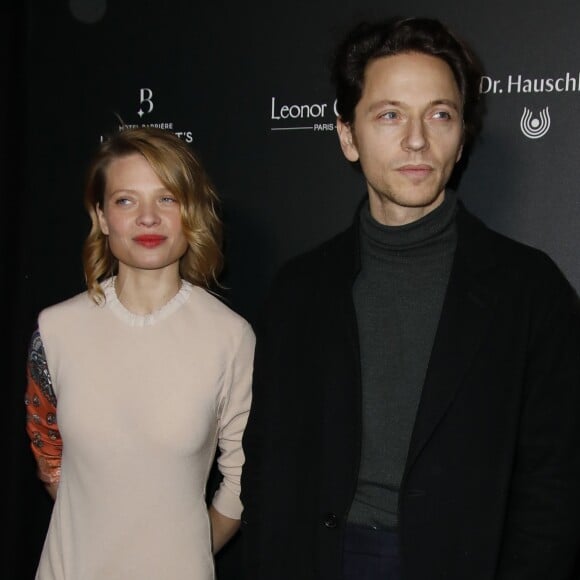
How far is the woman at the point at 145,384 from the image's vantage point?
80.5 inches

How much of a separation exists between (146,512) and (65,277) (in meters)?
1.07

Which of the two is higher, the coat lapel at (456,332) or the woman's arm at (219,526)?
the coat lapel at (456,332)

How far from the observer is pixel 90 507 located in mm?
2055

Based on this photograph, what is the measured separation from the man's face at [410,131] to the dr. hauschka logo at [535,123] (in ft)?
1.51

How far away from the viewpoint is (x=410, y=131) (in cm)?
178

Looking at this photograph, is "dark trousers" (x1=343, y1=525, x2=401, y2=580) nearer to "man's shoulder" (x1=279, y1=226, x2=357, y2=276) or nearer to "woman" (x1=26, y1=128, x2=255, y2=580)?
"woman" (x1=26, y1=128, x2=255, y2=580)

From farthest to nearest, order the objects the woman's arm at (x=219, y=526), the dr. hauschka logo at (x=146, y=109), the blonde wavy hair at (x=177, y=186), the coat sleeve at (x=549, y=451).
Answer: the dr. hauschka logo at (x=146, y=109) → the woman's arm at (x=219, y=526) → the blonde wavy hair at (x=177, y=186) → the coat sleeve at (x=549, y=451)

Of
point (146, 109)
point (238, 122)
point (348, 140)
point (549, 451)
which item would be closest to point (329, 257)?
point (348, 140)

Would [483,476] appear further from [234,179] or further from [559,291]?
[234,179]

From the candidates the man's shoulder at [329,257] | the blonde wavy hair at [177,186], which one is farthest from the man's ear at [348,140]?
the blonde wavy hair at [177,186]

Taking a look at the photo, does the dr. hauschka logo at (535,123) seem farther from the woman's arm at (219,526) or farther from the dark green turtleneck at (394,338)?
the woman's arm at (219,526)

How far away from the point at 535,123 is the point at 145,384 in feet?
4.25

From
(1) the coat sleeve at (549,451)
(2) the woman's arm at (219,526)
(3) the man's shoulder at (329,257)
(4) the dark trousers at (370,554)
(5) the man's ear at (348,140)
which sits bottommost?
(2) the woman's arm at (219,526)

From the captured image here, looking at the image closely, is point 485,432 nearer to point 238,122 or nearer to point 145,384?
point 145,384
